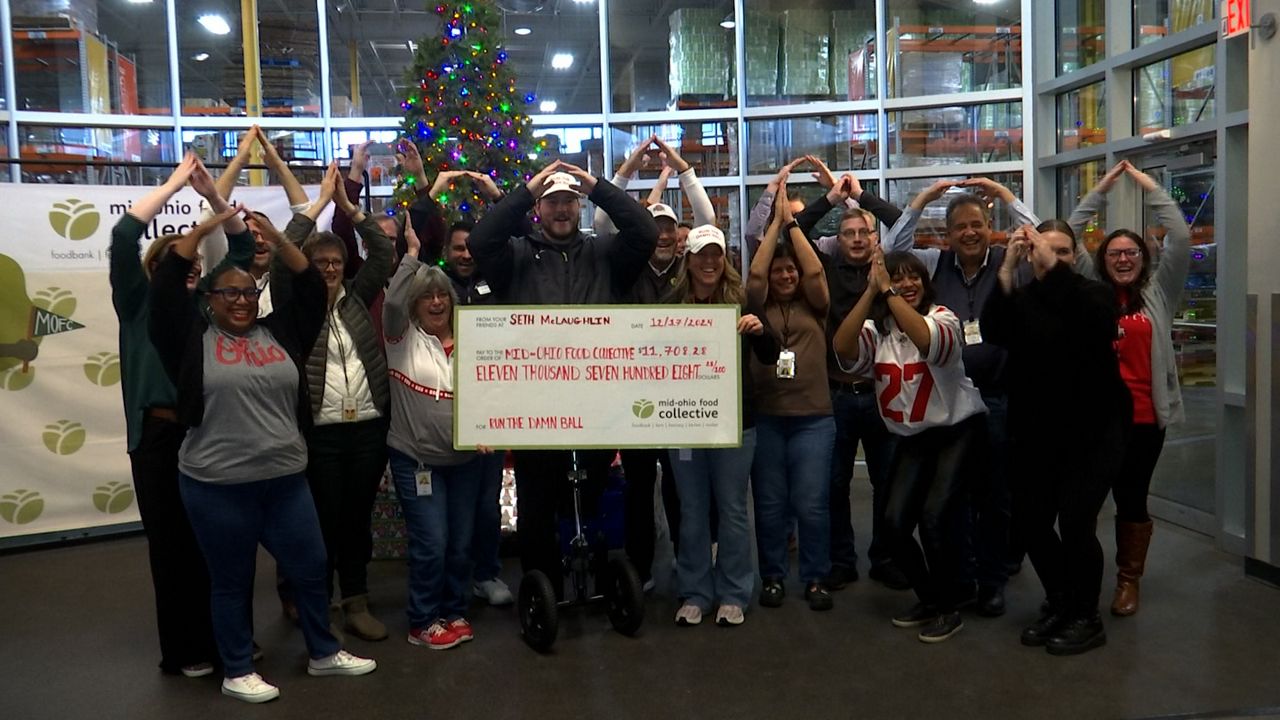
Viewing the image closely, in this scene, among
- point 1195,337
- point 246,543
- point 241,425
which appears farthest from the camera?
point 1195,337

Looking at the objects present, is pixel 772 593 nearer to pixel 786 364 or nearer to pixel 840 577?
pixel 840 577

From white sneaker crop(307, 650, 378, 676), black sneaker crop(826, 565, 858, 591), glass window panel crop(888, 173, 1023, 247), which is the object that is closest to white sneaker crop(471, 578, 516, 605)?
white sneaker crop(307, 650, 378, 676)

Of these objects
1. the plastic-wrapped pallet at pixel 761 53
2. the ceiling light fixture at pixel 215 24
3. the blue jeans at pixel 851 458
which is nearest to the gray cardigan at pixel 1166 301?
the blue jeans at pixel 851 458

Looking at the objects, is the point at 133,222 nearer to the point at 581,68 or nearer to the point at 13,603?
the point at 13,603

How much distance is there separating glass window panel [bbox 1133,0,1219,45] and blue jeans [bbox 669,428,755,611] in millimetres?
3546

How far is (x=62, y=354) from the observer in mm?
6117

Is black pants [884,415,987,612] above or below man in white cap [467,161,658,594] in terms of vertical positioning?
below

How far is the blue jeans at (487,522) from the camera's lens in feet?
14.9

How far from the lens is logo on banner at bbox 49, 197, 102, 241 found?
19.7 ft

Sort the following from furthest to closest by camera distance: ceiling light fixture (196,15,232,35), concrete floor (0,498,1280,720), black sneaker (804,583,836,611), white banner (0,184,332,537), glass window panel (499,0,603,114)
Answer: glass window panel (499,0,603,114) → ceiling light fixture (196,15,232,35) → white banner (0,184,332,537) → black sneaker (804,583,836,611) → concrete floor (0,498,1280,720)

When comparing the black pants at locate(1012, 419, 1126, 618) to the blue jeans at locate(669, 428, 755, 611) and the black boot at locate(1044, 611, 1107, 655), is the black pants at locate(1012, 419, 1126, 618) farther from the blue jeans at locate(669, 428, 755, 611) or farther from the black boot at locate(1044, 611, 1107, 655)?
the blue jeans at locate(669, 428, 755, 611)

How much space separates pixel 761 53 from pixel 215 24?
14.6 feet

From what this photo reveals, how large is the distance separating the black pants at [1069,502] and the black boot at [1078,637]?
0.03 metres

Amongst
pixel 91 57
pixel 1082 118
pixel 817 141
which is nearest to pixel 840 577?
pixel 1082 118
